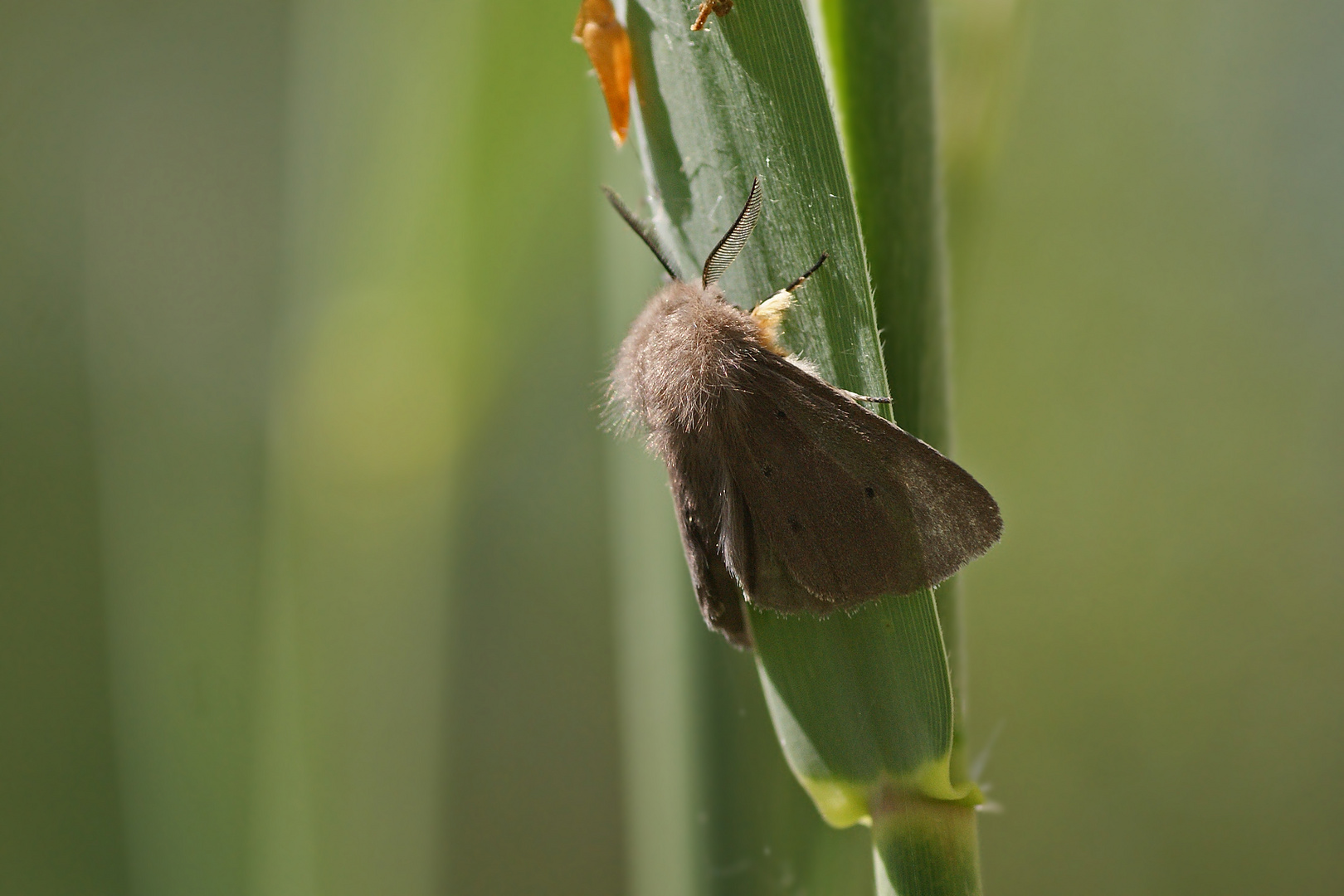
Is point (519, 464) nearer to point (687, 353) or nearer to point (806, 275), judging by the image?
point (687, 353)

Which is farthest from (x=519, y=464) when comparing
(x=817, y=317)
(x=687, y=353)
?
(x=817, y=317)

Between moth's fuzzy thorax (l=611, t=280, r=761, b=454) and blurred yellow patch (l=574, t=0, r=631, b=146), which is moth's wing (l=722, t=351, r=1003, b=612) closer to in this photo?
moth's fuzzy thorax (l=611, t=280, r=761, b=454)

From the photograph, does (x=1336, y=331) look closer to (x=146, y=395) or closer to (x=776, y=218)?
(x=776, y=218)

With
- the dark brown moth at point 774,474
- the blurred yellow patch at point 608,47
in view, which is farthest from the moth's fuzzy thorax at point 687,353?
the blurred yellow patch at point 608,47

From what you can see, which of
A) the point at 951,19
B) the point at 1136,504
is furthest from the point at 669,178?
the point at 1136,504

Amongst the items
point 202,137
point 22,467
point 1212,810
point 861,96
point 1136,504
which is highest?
point 202,137
